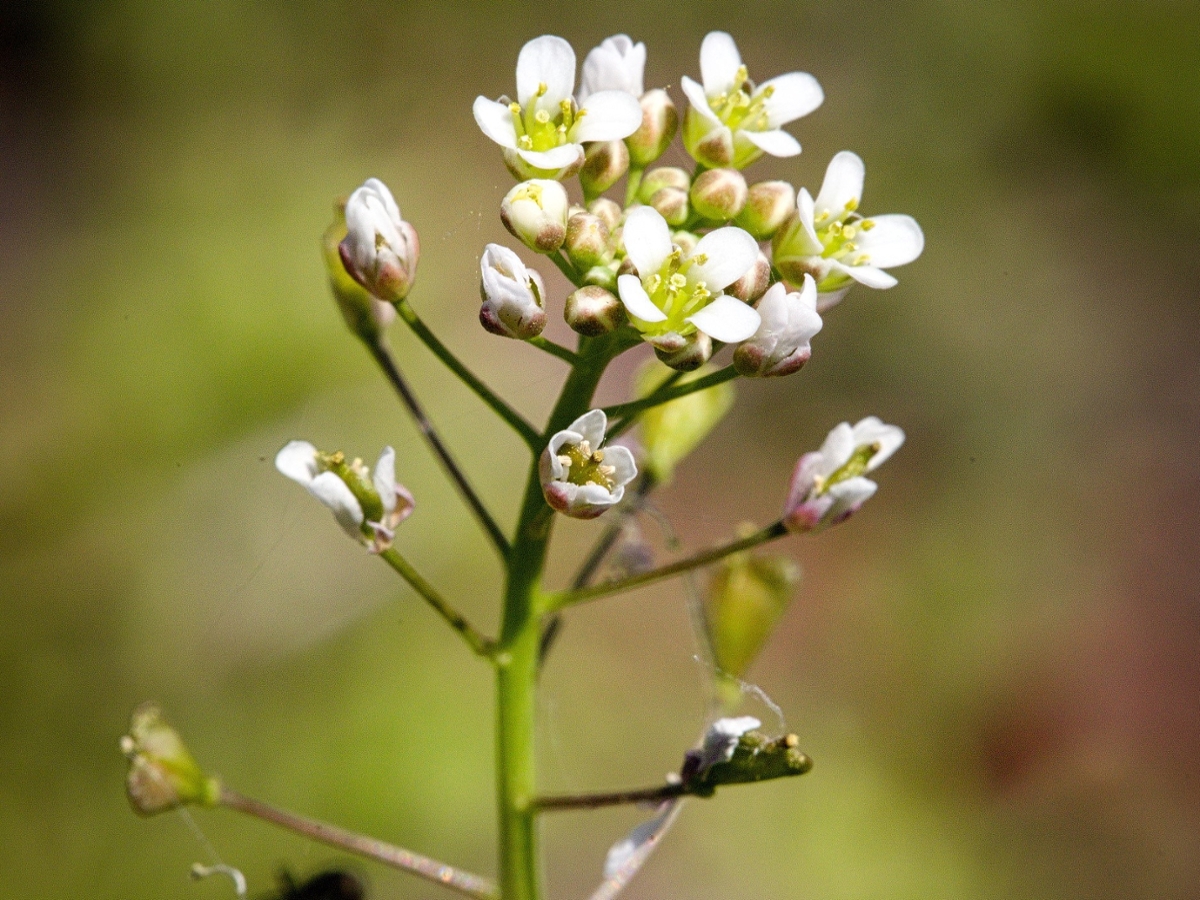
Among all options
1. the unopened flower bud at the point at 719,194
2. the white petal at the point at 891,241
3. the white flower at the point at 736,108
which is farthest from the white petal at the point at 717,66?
the white petal at the point at 891,241

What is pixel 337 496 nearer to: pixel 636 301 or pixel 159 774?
pixel 636 301

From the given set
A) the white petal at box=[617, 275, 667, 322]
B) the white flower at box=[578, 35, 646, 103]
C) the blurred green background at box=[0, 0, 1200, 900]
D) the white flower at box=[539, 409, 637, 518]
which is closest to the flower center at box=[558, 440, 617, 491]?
the white flower at box=[539, 409, 637, 518]

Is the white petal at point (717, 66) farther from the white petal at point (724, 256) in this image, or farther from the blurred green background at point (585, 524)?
the blurred green background at point (585, 524)

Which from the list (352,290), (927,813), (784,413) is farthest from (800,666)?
(352,290)

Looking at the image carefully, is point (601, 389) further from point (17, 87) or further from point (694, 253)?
point (17, 87)

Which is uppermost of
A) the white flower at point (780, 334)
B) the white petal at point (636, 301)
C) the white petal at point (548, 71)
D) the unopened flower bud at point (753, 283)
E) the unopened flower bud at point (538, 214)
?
the white petal at point (548, 71)

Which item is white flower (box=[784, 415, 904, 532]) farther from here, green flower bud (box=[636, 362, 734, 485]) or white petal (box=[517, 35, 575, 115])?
white petal (box=[517, 35, 575, 115])

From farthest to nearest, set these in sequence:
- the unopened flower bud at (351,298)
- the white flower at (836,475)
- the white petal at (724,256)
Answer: the unopened flower bud at (351,298)
the white flower at (836,475)
the white petal at (724,256)

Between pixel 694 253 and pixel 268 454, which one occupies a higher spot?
pixel 694 253
